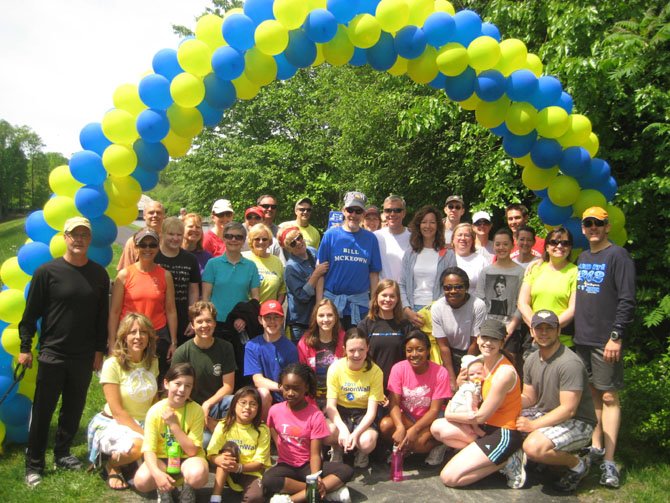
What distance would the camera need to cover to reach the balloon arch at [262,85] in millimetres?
5301

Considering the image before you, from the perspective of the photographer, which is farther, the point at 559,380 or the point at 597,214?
the point at 597,214

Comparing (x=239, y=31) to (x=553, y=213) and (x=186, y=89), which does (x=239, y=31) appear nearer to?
(x=186, y=89)

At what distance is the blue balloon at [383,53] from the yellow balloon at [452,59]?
437 millimetres

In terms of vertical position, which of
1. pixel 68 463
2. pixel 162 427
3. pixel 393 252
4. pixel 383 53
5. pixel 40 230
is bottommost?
pixel 68 463

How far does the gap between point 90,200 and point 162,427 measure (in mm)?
2055

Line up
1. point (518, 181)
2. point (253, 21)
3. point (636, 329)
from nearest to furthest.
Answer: point (253, 21) < point (636, 329) < point (518, 181)

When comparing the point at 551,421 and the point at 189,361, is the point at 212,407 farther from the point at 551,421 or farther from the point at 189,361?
the point at 551,421

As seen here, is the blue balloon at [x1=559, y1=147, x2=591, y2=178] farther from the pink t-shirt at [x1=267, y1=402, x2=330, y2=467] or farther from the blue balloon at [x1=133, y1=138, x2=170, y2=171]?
the blue balloon at [x1=133, y1=138, x2=170, y2=171]

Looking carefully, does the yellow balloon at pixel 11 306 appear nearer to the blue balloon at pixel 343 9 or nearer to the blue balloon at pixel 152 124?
the blue balloon at pixel 152 124

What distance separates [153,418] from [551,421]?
120 inches

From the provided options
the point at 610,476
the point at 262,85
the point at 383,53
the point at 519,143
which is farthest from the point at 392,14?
the point at 610,476

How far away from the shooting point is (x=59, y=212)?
5.21 meters

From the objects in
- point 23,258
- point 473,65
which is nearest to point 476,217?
point 473,65

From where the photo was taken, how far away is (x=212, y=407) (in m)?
5.02
